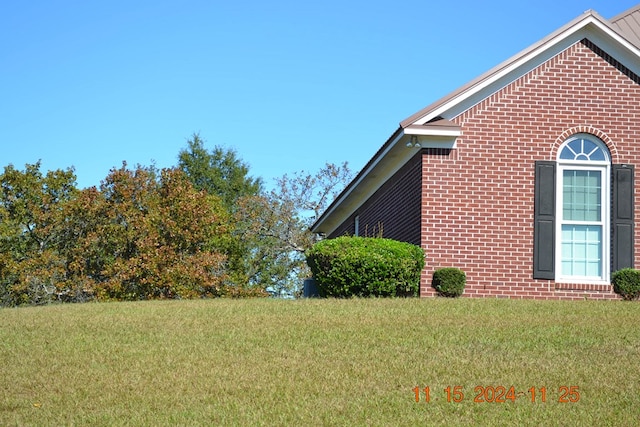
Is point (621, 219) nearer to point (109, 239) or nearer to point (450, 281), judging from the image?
point (450, 281)

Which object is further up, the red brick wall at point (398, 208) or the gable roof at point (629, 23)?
the gable roof at point (629, 23)

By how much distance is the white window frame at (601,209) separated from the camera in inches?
693

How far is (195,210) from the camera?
33.2 m

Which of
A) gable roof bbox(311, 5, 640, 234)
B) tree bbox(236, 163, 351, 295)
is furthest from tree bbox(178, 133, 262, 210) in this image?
gable roof bbox(311, 5, 640, 234)

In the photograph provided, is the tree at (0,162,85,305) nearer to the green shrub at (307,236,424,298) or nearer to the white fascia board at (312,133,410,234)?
the white fascia board at (312,133,410,234)

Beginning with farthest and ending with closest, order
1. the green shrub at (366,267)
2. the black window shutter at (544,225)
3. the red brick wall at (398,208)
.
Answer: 1. the red brick wall at (398,208)
2. the black window shutter at (544,225)
3. the green shrub at (366,267)

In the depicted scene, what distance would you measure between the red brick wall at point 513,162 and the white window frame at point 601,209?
0.20 meters

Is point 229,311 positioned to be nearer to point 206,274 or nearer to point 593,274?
point 593,274

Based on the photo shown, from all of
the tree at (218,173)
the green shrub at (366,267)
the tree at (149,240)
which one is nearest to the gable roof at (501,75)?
the green shrub at (366,267)

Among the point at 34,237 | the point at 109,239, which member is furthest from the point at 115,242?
the point at 34,237

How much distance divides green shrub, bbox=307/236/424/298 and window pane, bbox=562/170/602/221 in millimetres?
3029

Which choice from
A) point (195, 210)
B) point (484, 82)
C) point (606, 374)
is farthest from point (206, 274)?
point (606, 374)

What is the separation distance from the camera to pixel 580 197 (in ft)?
58.3
